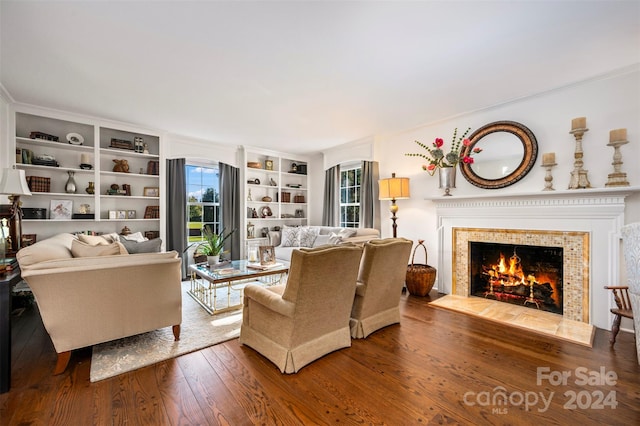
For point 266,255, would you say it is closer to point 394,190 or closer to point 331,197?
point 394,190

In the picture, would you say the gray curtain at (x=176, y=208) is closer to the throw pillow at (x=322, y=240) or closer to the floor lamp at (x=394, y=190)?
the throw pillow at (x=322, y=240)

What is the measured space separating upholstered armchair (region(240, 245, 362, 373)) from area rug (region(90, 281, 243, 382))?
498 mm

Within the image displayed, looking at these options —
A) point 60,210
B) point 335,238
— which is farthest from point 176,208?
point 335,238

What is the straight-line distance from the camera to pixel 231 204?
5.50m

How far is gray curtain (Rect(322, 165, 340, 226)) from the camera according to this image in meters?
5.81

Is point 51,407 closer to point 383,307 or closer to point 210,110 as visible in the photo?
point 383,307

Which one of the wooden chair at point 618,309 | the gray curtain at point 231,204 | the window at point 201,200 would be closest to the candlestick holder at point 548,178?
the wooden chair at point 618,309

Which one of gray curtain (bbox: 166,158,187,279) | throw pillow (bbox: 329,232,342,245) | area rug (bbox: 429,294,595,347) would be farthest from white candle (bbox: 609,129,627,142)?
gray curtain (bbox: 166,158,187,279)

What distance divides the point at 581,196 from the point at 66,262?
4.70m

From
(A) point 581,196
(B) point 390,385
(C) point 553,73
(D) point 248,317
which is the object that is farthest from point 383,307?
(C) point 553,73

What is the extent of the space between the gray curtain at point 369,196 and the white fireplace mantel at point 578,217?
53.8 inches

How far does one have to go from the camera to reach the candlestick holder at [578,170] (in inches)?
114

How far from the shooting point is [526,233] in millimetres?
3324

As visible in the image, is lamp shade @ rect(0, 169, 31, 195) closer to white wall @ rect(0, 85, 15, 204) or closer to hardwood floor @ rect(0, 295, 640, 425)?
white wall @ rect(0, 85, 15, 204)
